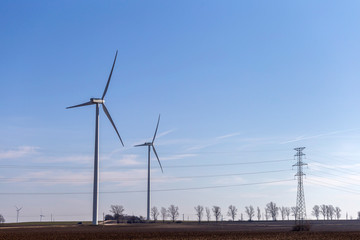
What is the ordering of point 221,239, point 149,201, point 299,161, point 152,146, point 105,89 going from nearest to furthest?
point 221,239, point 299,161, point 105,89, point 149,201, point 152,146

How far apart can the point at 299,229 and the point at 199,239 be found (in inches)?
1665

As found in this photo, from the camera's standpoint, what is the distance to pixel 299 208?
106m

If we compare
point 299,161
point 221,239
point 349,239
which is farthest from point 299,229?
point 221,239

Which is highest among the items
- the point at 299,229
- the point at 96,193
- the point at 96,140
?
the point at 96,140

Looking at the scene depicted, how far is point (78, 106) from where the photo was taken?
13288 centimetres

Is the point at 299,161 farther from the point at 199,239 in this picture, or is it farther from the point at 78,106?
the point at 78,106

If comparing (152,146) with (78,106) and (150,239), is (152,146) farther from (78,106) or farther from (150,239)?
(150,239)

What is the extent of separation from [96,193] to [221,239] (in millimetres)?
55047

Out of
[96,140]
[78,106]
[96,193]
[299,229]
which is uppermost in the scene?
[78,106]

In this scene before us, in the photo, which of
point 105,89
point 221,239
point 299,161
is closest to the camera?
point 221,239

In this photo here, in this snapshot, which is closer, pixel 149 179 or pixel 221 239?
pixel 221 239

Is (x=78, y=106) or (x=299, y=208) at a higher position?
(x=78, y=106)

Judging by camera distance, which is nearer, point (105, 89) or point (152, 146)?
point (105, 89)

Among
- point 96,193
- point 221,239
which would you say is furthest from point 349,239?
point 96,193
